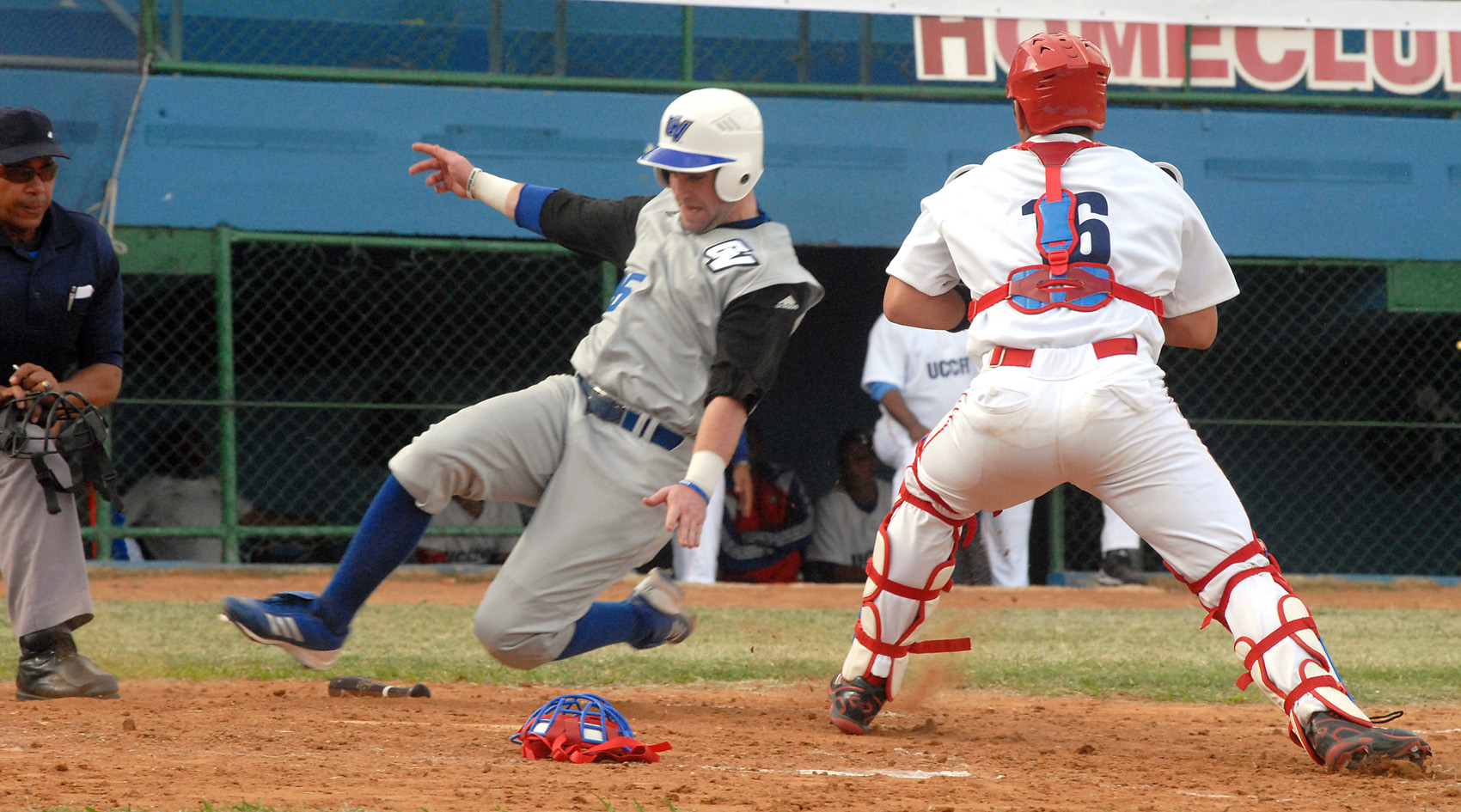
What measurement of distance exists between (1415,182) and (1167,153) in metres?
1.81

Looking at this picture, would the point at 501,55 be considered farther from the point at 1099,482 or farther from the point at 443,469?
the point at 1099,482

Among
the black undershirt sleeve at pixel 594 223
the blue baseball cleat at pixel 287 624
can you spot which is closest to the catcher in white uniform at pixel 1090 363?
the black undershirt sleeve at pixel 594 223

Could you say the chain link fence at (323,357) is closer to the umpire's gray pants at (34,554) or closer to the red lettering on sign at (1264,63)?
the red lettering on sign at (1264,63)

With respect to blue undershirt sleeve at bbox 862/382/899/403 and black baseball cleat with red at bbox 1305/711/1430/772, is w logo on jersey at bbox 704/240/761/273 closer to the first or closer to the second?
black baseball cleat with red at bbox 1305/711/1430/772

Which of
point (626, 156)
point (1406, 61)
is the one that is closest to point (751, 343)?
point (626, 156)

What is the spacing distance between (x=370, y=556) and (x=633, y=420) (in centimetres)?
84

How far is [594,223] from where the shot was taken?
438cm

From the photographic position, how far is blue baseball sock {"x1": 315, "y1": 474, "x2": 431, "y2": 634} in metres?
4.13

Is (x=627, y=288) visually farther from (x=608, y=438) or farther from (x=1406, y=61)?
(x=1406, y=61)

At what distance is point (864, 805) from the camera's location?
285 cm

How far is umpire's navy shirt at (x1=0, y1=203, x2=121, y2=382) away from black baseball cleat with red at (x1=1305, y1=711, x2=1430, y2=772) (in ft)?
12.3

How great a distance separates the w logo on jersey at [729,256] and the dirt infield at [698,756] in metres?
1.27

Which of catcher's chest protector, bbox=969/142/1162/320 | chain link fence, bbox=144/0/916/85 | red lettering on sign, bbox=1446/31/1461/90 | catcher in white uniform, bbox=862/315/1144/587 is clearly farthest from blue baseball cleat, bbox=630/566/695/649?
red lettering on sign, bbox=1446/31/1461/90

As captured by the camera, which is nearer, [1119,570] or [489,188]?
[489,188]
